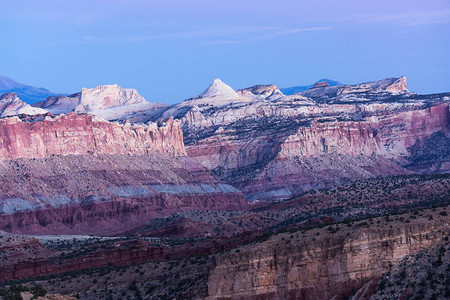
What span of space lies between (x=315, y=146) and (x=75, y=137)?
48330mm

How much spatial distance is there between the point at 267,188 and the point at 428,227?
11447 centimetres

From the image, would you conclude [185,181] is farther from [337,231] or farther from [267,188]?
[337,231]

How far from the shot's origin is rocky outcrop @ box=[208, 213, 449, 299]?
48656 millimetres

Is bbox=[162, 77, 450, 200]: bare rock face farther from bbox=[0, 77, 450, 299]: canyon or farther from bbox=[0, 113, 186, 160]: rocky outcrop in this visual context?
bbox=[0, 113, 186, 160]: rocky outcrop

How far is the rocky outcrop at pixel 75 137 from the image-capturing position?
136m

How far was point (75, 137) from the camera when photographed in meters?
144

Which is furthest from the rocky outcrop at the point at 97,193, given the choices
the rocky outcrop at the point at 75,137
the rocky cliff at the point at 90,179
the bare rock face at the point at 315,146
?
the bare rock face at the point at 315,146

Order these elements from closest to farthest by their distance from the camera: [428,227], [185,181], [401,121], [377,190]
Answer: [428,227] < [377,190] < [185,181] < [401,121]

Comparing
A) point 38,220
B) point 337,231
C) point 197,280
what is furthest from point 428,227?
point 38,220

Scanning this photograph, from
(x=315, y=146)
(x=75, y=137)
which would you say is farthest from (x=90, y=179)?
(x=315, y=146)

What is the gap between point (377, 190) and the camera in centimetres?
11394

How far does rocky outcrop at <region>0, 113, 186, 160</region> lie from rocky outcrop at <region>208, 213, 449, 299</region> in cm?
8706

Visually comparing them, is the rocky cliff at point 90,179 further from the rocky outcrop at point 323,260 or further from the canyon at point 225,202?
the rocky outcrop at point 323,260

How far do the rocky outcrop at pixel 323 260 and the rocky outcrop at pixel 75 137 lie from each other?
286ft
